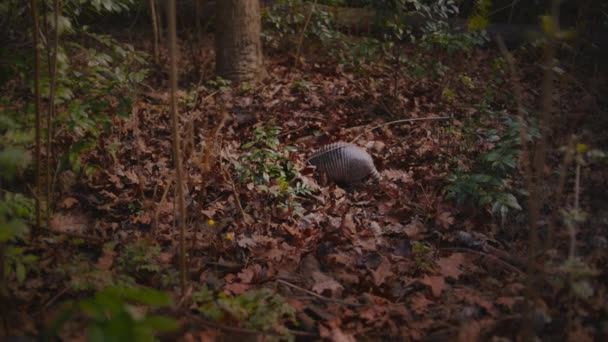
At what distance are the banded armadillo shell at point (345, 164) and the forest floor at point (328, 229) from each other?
0.09 metres

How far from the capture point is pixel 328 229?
10.0 feet

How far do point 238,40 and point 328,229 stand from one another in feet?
9.08

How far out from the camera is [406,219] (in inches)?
128

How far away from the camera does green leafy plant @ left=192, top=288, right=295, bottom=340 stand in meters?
2.01

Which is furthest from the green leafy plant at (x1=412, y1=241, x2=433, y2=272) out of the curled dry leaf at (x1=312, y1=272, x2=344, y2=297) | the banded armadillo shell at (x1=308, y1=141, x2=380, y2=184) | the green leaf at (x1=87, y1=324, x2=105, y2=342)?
the green leaf at (x1=87, y1=324, x2=105, y2=342)

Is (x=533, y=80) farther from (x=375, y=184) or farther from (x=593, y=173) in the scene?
(x=375, y=184)

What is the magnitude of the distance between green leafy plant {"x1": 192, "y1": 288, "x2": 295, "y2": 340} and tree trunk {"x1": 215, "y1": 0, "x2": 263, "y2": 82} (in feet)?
11.0

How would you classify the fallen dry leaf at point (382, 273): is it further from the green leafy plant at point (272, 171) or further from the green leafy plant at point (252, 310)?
the green leafy plant at point (272, 171)

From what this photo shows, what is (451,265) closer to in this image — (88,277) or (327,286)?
(327,286)

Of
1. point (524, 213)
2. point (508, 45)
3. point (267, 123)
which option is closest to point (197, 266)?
point (267, 123)

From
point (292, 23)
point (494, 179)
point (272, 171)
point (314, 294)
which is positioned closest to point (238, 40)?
point (292, 23)

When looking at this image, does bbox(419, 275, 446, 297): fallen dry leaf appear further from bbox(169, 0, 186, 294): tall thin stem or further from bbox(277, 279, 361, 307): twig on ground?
bbox(169, 0, 186, 294): tall thin stem

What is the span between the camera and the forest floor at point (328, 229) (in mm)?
2160

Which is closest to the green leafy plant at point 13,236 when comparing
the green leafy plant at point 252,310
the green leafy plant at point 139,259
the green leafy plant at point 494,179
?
the green leafy plant at point 139,259
